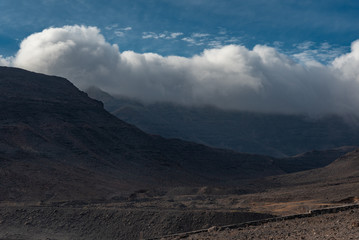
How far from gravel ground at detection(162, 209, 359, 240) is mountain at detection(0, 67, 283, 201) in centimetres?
4028

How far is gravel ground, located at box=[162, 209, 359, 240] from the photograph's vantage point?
1537cm

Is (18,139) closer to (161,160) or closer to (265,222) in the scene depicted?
(161,160)

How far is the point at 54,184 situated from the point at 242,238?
48285 millimetres

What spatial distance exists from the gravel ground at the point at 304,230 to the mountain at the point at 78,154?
40279 mm

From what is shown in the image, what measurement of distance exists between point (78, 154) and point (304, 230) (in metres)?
68.8

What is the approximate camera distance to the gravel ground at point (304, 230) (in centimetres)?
1537

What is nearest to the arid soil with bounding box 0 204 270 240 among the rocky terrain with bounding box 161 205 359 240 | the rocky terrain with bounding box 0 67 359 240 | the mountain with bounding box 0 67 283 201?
the rocky terrain with bounding box 0 67 359 240

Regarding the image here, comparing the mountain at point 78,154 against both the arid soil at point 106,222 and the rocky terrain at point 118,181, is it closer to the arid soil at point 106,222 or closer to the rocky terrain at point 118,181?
the rocky terrain at point 118,181

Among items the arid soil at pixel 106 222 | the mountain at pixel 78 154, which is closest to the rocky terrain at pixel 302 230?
the arid soil at pixel 106 222

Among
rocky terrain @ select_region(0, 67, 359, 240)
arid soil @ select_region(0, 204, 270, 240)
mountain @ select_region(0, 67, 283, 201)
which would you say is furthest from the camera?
mountain @ select_region(0, 67, 283, 201)

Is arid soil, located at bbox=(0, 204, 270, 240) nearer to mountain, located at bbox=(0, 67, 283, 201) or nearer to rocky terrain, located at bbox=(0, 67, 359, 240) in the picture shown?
rocky terrain, located at bbox=(0, 67, 359, 240)

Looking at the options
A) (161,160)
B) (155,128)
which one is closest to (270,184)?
(161,160)

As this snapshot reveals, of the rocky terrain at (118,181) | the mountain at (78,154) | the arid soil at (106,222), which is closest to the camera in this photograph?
the arid soil at (106,222)

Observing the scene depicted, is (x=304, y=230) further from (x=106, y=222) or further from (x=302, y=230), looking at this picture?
(x=106, y=222)
